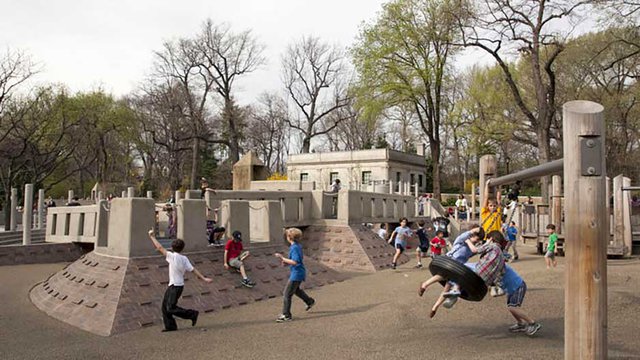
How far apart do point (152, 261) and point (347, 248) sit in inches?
335

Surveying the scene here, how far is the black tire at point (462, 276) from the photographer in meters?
5.94

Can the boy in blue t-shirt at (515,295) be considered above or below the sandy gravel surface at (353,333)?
above

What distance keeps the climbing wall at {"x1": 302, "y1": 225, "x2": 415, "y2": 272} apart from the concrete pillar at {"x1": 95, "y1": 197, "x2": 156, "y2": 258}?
7910 millimetres

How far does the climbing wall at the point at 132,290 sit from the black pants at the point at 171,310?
64 centimetres

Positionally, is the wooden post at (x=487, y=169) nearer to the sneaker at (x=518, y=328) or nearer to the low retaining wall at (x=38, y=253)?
the sneaker at (x=518, y=328)


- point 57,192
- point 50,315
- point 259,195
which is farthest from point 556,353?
point 57,192

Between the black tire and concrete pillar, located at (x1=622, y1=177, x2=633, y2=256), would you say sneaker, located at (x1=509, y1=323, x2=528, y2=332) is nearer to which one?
the black tire

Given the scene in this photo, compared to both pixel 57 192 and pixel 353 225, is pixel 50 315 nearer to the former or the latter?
pixel 353 225

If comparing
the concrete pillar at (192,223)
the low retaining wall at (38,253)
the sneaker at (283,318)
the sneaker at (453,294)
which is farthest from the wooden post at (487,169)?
the low retaining wall at (38,253)

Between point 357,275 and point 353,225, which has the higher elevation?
point 353,225

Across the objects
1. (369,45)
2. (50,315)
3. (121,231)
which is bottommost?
(50,315)

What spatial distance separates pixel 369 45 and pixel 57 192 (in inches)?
1404

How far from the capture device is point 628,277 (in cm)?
1176

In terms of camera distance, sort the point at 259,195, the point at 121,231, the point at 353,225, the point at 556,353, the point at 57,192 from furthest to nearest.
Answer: the point at 57,192 → the point at 353,225 → the point at 259,195 → the point at 121,231 → the point at 556,353
